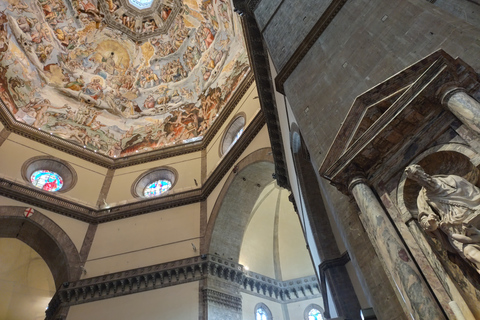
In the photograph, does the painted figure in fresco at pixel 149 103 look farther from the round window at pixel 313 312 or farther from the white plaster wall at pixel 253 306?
the round window at pixel 313 312

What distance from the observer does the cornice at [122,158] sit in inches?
587

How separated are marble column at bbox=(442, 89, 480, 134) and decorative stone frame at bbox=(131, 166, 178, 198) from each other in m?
13.5

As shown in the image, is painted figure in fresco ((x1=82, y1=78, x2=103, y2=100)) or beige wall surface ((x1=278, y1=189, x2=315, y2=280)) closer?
beige wall surface ((x1=278, y1=189, x2=315, y2=280))

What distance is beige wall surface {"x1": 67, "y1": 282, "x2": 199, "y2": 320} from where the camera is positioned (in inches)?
431

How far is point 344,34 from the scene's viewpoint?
6.08 m

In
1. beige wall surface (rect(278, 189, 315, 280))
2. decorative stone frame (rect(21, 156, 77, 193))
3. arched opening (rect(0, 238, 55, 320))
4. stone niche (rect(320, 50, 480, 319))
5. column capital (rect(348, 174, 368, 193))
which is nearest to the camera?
stone niche (rect(320, 50, 480, 319))

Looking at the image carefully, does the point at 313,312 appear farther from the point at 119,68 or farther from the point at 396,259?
the point at 119,68

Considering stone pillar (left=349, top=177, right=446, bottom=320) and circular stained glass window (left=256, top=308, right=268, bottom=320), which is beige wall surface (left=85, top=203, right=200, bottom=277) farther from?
stone pillar (left=349, top=177, right=446, bottom=320)

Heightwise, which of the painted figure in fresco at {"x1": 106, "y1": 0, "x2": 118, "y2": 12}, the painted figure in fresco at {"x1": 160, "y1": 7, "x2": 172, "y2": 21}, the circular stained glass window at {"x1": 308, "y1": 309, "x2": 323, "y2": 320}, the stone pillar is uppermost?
the painted figure in fresco at {"x1": 106, "y1": 0, "x2": 118, "y2": 12}

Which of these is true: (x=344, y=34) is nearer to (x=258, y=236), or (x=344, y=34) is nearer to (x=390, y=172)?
(x=390, y=172)

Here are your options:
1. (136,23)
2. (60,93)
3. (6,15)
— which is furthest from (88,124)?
(136,23)

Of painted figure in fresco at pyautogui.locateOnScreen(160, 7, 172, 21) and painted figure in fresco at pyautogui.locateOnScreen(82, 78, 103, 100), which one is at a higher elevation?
painted figure in fresco at pyautogui.locateOnScreen(160, 7, 172, 21)

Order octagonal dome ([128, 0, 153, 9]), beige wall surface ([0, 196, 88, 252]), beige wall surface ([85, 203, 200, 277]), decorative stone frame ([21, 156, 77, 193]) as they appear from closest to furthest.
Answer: beige wall surface ([85, 203, 200, 277]) → beige wall surface ([0, 196, 88, 252]) → decorative stone frame ([21, 156, 77, 193]) → octagonal dome ([128, 0, 153, 9])

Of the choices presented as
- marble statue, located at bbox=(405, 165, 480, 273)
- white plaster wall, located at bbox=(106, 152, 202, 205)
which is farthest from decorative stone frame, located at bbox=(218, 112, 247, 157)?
marble statue, located at bbox=(405, 165, 480, 273)
